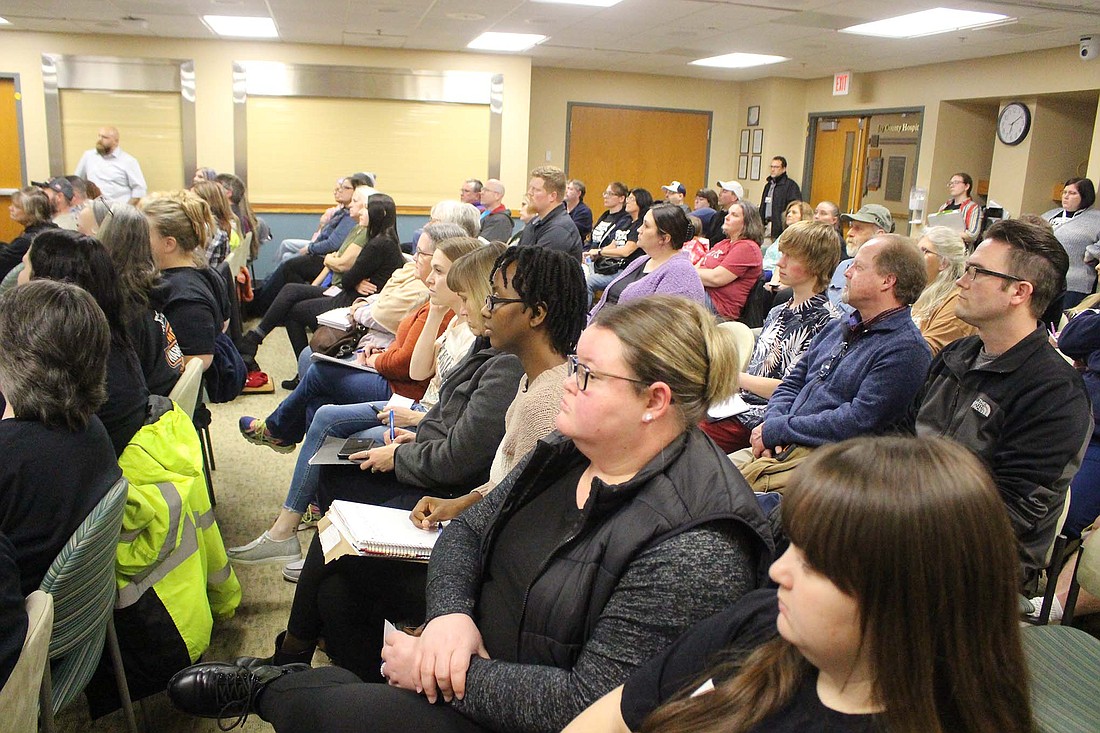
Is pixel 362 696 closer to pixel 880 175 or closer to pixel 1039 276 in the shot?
pixel 1039 276

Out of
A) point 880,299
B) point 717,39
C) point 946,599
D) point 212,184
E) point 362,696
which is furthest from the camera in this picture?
point 717,39

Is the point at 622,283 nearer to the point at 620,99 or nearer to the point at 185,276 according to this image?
the point at 185,276

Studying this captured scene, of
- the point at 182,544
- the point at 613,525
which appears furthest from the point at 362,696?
the point at 182,544

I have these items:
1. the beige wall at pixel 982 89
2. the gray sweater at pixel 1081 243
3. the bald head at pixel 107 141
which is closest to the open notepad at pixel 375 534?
the gray sweater at pixel 1081 243

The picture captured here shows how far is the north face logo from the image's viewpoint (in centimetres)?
210

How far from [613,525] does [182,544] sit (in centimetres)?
130

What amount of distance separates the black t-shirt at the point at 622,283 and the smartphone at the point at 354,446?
203 centimetres

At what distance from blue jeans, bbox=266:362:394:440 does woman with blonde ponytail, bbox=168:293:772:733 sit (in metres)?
1.91

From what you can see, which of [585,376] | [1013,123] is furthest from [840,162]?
[585,376]

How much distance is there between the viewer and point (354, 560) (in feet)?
6.75

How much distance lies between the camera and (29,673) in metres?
1.41

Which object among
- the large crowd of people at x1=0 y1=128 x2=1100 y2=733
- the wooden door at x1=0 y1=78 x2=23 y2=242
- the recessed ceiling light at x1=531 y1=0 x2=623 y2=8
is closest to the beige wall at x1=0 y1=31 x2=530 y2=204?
the wooden door at x1=0 y1=78 x2=23 y2=242

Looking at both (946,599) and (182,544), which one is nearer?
(946,599)

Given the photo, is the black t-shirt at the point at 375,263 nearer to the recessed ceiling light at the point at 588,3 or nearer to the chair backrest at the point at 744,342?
the chair backrest at the point at 744,342
